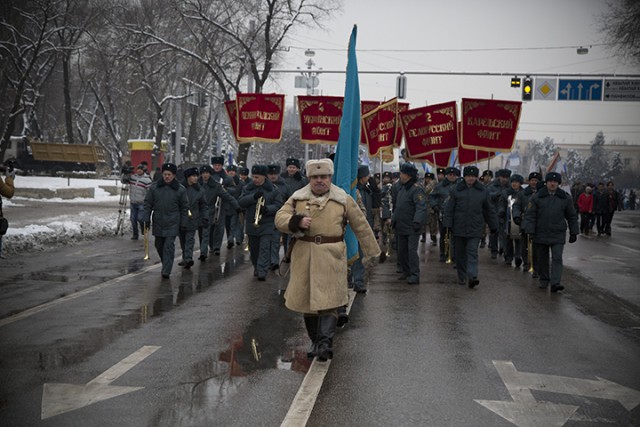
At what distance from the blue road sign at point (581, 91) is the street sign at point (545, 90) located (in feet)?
Answer: 2.15

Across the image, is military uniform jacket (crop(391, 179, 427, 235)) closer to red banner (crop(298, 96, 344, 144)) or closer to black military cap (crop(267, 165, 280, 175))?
black military cap (crop(267, 165, 280, 175))

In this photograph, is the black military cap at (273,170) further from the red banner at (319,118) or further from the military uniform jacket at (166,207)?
the red banner at (319,118)

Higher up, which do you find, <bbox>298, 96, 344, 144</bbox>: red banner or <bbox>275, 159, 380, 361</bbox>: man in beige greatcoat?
<bbox>298, 96, 344, 144</bbox>: red banner

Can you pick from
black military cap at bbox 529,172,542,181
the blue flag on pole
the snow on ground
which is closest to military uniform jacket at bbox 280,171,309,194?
black military cap at bbox 529,172,542,181

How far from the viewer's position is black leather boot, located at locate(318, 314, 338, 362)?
6.95 meters

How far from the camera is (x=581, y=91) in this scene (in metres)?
33.3

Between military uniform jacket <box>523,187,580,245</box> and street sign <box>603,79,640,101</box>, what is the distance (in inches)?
848

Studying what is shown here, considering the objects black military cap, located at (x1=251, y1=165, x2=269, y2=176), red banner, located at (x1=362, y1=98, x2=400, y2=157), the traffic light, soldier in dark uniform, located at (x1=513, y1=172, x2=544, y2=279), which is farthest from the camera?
the traffic light

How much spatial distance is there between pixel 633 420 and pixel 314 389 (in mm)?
2368

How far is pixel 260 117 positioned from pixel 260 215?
7.33 meters

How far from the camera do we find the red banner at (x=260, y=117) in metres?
19.4

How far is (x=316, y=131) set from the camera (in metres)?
18.6

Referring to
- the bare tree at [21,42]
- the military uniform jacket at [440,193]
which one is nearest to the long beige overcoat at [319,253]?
the military uniform jacket at [440,193]

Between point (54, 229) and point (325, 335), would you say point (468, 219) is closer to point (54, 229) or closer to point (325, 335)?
point (325, 335)
